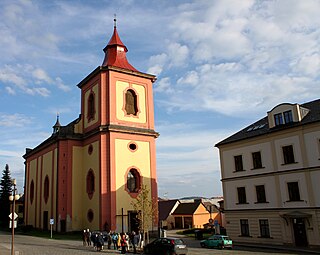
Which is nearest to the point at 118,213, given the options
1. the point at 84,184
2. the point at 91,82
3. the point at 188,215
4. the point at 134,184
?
the point at 134,184

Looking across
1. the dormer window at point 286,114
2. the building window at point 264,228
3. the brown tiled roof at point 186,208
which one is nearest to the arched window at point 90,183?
the building window at point 264,228

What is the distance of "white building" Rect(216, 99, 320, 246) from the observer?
2827cm

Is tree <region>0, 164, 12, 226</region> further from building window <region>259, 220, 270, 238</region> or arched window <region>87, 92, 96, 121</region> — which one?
building window <region>259, 220, 270, 238</region>

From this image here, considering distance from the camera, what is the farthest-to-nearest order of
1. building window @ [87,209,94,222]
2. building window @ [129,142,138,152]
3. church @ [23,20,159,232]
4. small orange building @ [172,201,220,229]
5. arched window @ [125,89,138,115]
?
small orange building @ [172,201,220,229]
arched window @ [125,89,138,115]
building window @ [129,142,138,152]
building window @ [87,209,94,222]
church @ [23,20,159,232]

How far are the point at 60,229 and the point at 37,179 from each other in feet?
44.0

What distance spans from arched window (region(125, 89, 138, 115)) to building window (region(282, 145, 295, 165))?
1788 centimetres

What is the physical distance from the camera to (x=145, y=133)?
40562 mm

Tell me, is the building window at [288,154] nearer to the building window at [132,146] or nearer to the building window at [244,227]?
the building window at [244,227]

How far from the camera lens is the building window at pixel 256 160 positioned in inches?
1285

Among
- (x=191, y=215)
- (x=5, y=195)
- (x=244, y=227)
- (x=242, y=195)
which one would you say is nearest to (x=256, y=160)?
(x=242, y=195)

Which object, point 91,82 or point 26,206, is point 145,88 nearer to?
point 91,82

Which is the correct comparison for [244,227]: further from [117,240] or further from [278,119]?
[117,240]

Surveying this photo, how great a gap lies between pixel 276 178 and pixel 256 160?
2779 mm

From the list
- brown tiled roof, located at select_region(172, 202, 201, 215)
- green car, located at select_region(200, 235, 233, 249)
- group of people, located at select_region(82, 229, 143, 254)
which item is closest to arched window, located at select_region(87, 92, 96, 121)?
group of people, located at select_region(82, 229, 143, 254)
